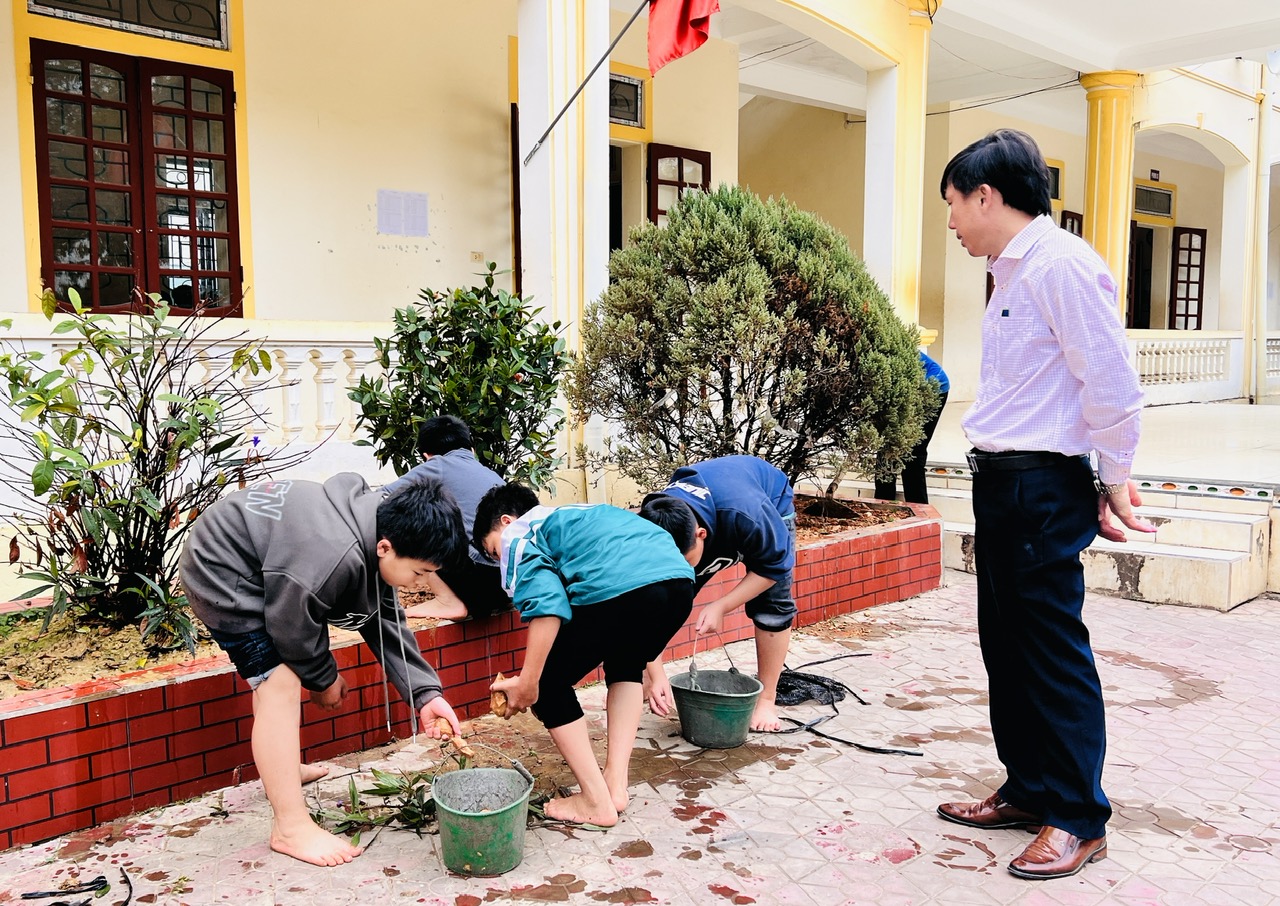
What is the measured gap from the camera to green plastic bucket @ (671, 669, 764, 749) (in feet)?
11.3

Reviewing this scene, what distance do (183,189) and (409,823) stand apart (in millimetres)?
5767

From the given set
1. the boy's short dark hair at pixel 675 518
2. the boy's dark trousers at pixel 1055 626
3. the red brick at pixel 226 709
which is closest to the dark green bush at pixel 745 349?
the boy's short dark hair at pixel 675 518

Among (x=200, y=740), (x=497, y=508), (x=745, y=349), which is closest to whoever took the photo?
(x=497, y=508)

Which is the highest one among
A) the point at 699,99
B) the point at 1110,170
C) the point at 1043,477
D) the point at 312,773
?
the point at 699,99

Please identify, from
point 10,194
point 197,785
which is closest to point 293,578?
point 197,785

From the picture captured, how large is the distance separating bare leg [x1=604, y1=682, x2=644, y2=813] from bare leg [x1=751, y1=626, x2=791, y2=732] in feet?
2.47

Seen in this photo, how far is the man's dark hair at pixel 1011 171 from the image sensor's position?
2.69 metres

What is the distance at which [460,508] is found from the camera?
357 centimetres

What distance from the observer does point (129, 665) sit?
3.13 m

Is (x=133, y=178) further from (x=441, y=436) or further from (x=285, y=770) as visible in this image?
(x=285, y=770)

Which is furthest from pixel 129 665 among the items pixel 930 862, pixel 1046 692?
pixel 1046 692

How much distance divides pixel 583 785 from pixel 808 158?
1278 centimetres

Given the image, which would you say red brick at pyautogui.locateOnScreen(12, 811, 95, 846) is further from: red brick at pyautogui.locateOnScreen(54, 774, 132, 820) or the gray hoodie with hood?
the gray hoodie with hood

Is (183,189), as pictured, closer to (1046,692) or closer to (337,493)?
(337,493)
